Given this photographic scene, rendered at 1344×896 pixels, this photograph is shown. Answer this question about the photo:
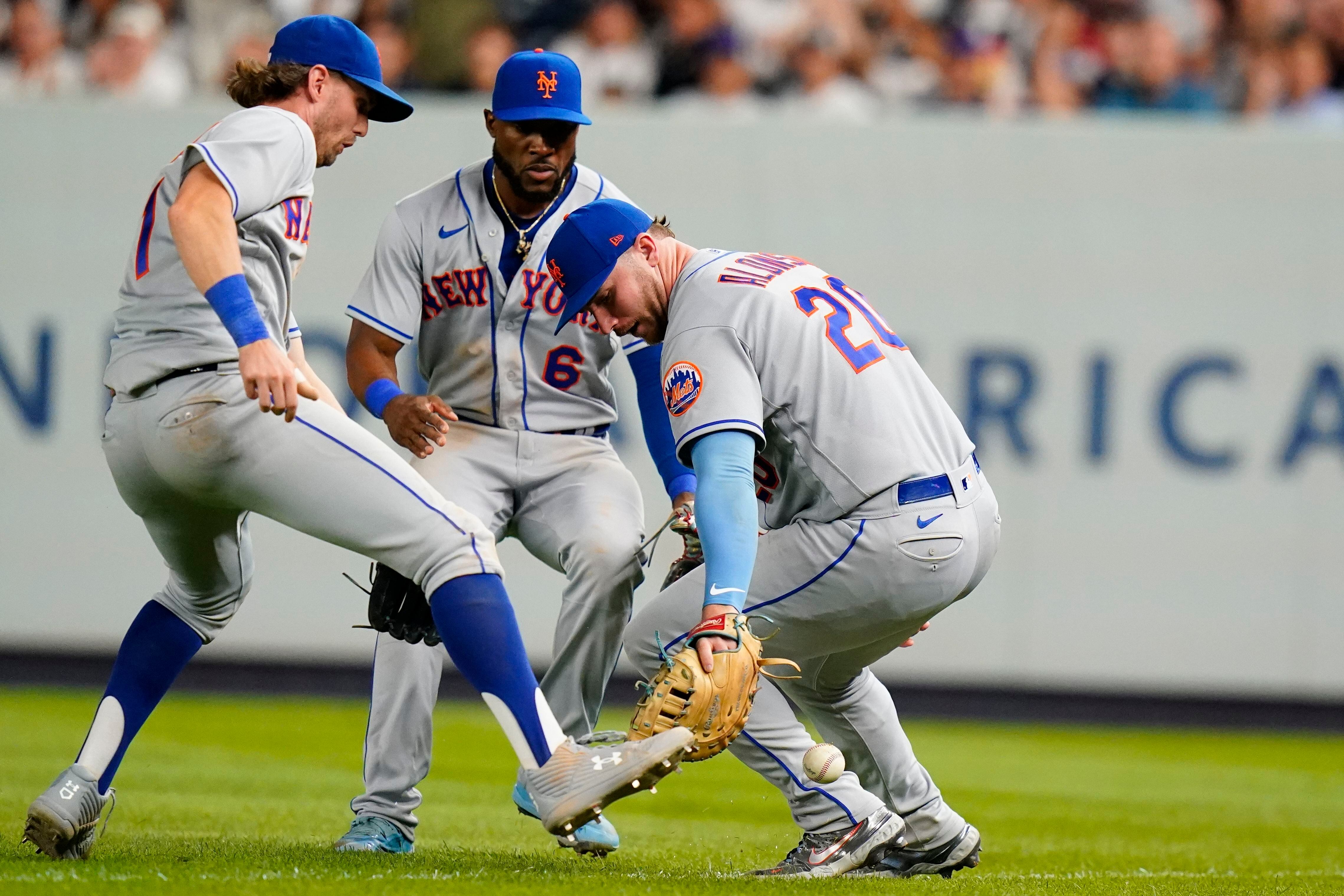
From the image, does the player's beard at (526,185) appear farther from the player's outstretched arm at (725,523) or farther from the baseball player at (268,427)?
the player's outstretched arm at (725,523)

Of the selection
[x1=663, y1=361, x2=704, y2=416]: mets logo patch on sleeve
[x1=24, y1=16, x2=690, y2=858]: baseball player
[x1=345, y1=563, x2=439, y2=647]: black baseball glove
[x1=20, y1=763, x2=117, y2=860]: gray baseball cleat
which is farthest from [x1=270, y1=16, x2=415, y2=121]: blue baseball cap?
[x1=20, y1=763, x2=117, y2=860]: gray baseball cleat

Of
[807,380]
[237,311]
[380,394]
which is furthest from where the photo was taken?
[380,394]

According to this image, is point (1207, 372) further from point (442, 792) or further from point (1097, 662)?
point (442, 792)

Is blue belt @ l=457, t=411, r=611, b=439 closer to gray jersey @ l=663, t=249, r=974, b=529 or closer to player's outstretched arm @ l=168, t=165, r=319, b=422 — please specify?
gray jersey @ l=663, t=249, r=974, b=529

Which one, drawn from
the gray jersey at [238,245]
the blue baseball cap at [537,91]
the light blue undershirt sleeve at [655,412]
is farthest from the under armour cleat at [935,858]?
the blue baseball cap at [537,91]

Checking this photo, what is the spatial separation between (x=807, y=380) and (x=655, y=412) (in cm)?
131

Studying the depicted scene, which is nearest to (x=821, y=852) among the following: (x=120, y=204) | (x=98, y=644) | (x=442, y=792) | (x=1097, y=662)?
(x=442, y=792)

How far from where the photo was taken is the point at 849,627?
422 centimetres

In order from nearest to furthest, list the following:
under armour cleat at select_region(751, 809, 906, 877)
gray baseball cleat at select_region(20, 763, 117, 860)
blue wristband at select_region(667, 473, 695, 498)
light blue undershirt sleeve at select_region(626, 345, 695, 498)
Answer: gray baseball cleat at select_region(20, 763, 117, 860) → under armour cleat at select_region(751, 809, 906, 877) → blue wristband at select_region(667, 473, 695, 498) → light blue undershirt sleeve at select_region(626, 345, 695, 498)

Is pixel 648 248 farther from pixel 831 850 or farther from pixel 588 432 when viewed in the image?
pixel 831 850

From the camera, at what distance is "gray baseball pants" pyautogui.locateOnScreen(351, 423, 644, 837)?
16.1ft

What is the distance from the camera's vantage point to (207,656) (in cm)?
956

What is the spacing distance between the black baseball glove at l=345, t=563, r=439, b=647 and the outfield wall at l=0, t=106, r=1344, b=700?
4.84 m

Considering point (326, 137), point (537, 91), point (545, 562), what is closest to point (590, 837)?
point (545, 562)
